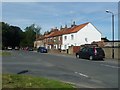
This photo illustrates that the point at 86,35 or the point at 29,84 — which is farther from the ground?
the point at 86,35

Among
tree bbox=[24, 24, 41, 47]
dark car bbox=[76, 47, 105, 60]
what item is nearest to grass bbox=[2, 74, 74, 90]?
dark car bbox=[76, 47, 105, 60]

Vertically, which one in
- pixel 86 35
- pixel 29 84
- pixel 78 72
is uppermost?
pixel 86 35

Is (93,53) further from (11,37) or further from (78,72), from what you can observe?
(11,37)

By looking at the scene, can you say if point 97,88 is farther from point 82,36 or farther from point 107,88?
point 82,36

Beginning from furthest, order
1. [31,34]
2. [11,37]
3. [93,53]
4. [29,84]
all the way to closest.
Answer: [31,34] < [11,37] < [93,53] < [29,84]

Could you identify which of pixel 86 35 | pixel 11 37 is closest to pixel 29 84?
pixel 86 35

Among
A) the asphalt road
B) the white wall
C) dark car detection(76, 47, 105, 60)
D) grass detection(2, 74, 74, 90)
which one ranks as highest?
the white wall

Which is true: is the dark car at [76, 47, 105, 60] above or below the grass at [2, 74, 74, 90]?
above

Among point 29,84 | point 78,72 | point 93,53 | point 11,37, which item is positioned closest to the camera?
point 29,84

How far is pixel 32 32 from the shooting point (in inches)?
6668

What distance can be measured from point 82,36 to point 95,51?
50513mm

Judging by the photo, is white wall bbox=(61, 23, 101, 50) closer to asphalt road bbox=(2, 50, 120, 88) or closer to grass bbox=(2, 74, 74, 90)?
asphalt road bbox=(2, 50, 120, 88)

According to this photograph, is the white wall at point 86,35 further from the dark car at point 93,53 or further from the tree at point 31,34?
the tree at point 31,34

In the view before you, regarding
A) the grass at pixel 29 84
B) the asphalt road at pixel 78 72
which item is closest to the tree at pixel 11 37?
the asphalt road at pixel 78 72
